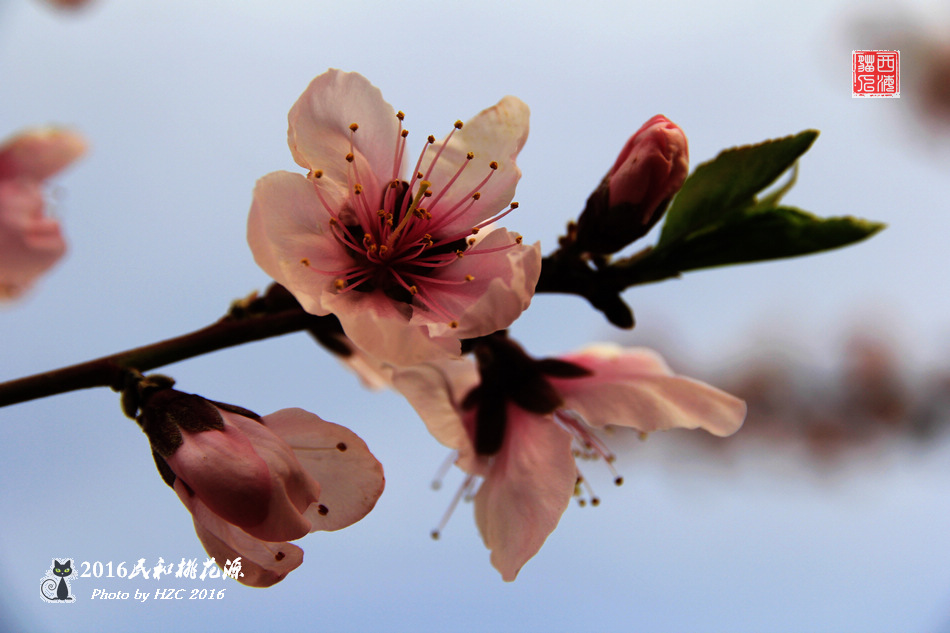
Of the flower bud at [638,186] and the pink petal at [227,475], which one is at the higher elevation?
the flower bud at [638,186]

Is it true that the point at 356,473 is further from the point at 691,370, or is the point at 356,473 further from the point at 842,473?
the point at 842,473

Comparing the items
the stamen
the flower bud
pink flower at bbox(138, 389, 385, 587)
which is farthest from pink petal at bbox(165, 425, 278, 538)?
the flower bud

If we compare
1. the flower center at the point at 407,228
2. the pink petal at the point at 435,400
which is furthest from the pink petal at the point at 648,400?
the flower center at the point at 407,228

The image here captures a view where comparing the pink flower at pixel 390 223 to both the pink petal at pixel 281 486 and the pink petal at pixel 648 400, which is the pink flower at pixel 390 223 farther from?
the pink petal at pixel 648 400

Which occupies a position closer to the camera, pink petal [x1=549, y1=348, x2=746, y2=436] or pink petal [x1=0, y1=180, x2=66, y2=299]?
pink petal [x1=0, y1=180, x2=66, y2=299]

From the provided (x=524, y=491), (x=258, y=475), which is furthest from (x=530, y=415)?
(x=258, y=475)

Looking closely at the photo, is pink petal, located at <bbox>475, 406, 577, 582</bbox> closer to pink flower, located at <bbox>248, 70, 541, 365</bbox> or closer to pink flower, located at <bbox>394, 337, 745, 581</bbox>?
pink flower, located at <bbox>394, 337, 745, 581</bbox>

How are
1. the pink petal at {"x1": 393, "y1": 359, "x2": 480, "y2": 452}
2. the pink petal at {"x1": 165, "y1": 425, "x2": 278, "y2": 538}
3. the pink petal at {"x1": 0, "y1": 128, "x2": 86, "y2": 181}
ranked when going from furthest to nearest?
the pink petal at {"x1": 393, "y1": 359, "x2": 480, "y2": 452} < the pink petal at {"x1": 0, "y1": 128, "x2": 86, "y2": 181} < the pink petal at {"x1": 165, "y1": 425, "x2": 278, "y2": 538}
